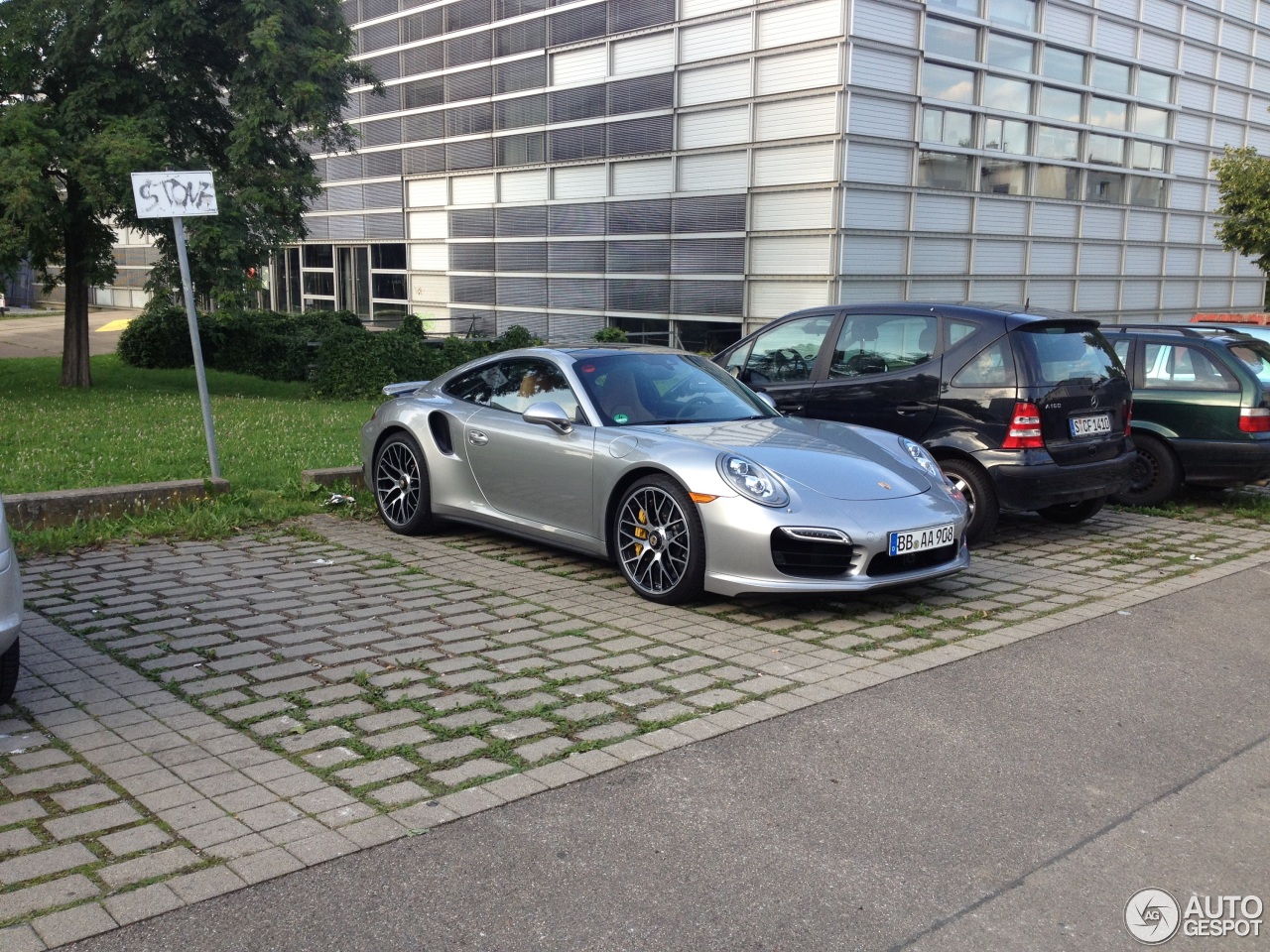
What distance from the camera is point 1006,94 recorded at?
23.1 m

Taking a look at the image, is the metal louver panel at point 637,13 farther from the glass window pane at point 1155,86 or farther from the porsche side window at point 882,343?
the porsche side window at point 882,343

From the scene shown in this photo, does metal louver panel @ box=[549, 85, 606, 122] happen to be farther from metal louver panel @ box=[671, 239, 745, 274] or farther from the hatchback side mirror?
the hatchback side mirror

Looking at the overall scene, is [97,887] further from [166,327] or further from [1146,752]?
[166,327]

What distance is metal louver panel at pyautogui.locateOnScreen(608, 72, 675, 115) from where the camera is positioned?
23.4m

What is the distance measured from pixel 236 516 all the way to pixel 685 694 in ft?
15.6

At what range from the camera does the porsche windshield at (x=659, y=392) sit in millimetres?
7305

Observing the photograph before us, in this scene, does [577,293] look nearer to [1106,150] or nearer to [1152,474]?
[1106,150]

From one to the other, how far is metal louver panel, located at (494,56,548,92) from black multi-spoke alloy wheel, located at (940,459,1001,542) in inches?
798

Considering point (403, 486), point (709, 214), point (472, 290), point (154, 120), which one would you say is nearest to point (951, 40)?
point (709, 214)

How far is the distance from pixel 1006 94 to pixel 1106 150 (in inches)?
159

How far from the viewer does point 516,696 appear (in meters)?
5.06

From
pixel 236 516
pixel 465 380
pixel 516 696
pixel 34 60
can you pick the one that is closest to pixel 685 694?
pixel 516 696

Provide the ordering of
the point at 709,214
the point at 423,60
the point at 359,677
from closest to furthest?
the point at 359,677
the point at 709,214
the point at 423,60

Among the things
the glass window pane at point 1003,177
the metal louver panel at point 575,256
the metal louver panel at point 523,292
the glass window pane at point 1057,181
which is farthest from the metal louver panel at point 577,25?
the glass window pane at point 1057,181
